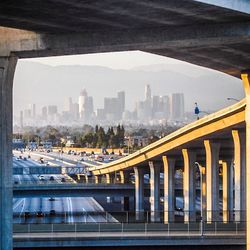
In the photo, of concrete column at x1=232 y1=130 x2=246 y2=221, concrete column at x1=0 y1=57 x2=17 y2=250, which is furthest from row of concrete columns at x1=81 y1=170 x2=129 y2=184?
concrete column at x1=0 y1=57 x2=17 y2=250

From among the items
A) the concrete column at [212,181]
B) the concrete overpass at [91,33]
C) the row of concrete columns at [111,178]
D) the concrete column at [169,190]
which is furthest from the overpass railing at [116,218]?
the concrete overpass at [91,33]

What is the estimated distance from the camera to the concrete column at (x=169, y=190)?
277ft

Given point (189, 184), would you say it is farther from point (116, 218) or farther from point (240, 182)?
point (240, 182)

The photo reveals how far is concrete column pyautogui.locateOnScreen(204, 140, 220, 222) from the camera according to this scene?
7281 centimetres

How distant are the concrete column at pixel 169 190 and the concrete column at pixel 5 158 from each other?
49.9 meters

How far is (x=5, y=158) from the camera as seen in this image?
3372 cm

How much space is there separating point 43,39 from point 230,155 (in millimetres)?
59077

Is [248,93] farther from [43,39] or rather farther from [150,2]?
[150,2]

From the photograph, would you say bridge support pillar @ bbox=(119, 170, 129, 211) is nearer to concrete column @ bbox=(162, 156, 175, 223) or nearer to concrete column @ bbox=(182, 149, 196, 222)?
concrete column @ bbox=(162, 156, 175, 223)

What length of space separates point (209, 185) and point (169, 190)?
14.5m

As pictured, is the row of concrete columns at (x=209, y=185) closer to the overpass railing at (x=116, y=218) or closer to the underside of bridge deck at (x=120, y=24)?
the overpass railing at (x=116, y=218)

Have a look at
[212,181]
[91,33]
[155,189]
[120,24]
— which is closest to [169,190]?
[155,189]

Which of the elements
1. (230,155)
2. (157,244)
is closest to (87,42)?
(157,244)

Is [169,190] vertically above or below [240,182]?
below
